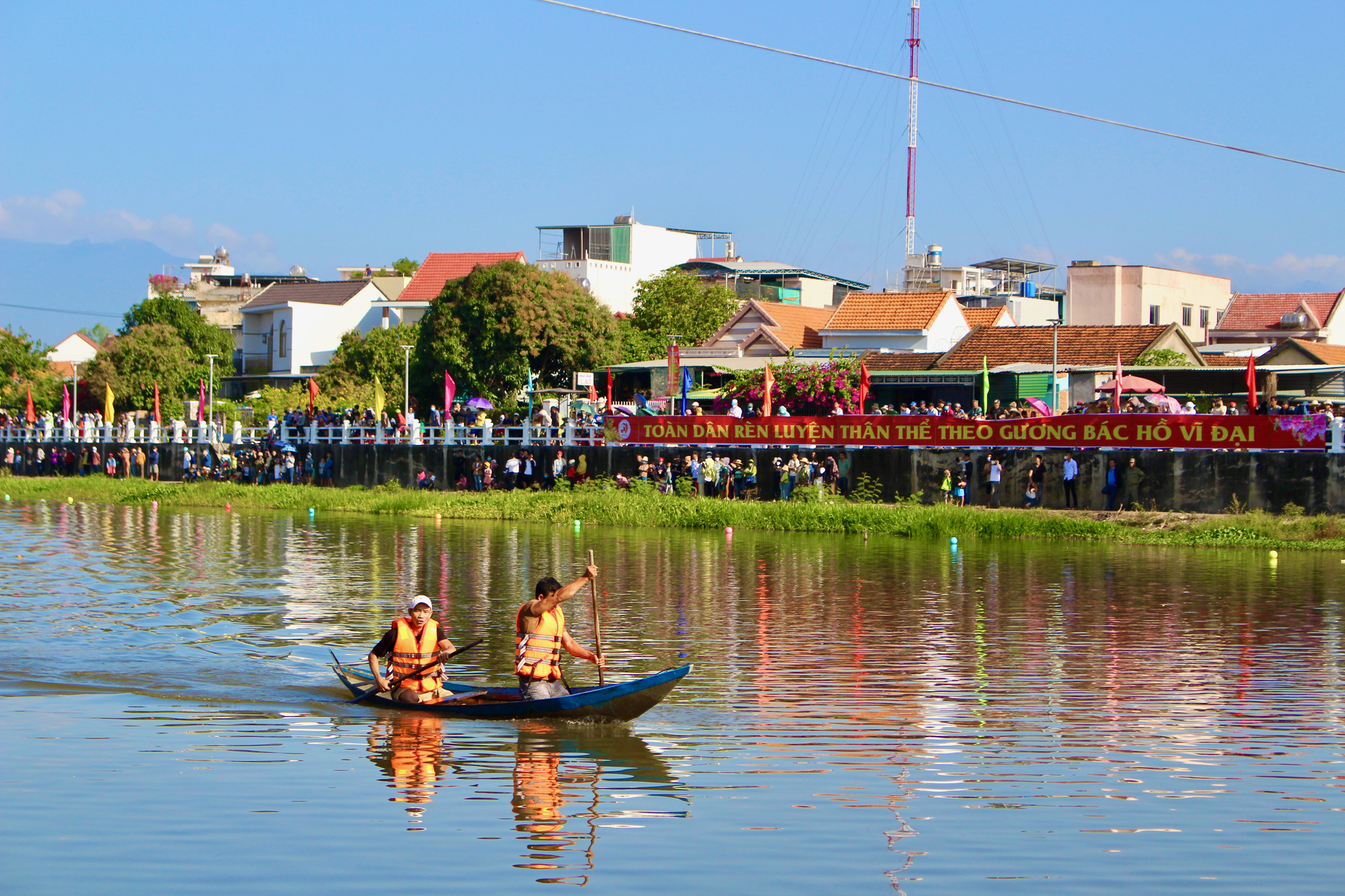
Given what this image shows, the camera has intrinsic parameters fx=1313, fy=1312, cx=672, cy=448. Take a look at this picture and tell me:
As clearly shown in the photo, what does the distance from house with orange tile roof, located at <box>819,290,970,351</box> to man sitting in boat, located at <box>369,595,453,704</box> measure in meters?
41.7

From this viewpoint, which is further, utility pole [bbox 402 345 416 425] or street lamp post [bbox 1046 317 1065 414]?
utility pole [bbox 402 345 416 425]

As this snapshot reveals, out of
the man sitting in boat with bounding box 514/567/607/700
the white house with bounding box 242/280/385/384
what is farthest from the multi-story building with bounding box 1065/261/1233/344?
the man sitting in boat with bounding box 514/567/607/700

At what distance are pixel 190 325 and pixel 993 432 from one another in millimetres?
55478

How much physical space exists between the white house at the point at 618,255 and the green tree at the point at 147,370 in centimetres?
2029

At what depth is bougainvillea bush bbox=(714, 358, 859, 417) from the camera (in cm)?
4259

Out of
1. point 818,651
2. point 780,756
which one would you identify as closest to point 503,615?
point 818,651

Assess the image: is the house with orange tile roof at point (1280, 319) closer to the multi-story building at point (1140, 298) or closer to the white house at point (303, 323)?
the multi-story building at point (1140, 298)

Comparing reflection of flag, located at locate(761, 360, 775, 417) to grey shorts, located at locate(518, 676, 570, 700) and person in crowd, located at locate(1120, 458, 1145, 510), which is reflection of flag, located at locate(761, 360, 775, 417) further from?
grey shorts, located at locate(518, 676, 570, 700)

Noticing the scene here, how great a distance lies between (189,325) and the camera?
75.9 m

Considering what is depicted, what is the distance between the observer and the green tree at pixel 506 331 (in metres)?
54.7

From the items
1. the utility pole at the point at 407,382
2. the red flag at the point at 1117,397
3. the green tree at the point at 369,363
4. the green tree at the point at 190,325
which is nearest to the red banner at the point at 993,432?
the red flag at the point at 1117,397

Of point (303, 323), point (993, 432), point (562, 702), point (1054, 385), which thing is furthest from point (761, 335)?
point (562, 702)

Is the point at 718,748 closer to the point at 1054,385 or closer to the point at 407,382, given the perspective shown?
the point at 1054,385

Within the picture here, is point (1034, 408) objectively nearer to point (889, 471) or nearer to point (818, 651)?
point (889, 471)
